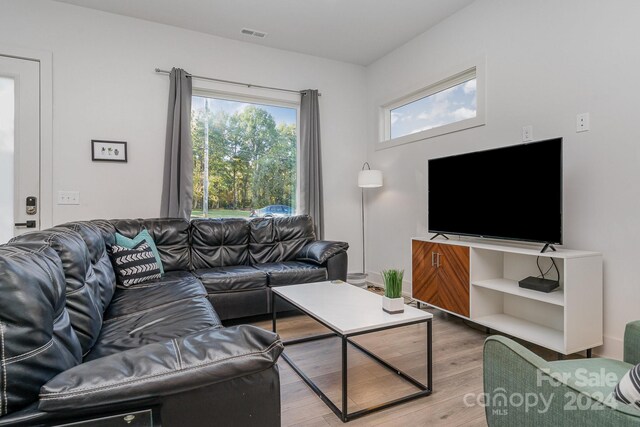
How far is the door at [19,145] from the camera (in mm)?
3036

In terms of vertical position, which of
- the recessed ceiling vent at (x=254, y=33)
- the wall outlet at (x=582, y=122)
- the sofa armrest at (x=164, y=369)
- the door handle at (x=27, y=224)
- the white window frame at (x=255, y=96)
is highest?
the recessed ceiling vent at (x=254, y=33)

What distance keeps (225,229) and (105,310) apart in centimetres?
159

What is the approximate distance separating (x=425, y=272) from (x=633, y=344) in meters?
1.89

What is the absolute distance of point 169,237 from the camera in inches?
129

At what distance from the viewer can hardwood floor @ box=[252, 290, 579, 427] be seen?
5.63 feet

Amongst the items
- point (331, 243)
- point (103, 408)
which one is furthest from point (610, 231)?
point (103, 408)

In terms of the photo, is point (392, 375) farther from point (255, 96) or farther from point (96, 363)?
point (255, 96)

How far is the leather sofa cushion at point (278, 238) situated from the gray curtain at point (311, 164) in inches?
14.1

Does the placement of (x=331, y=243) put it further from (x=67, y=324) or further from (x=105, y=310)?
(x=67, y=324)

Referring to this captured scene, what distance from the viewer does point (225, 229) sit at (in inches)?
139

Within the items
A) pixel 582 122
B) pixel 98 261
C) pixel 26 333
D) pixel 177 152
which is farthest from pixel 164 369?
pixel 177 152

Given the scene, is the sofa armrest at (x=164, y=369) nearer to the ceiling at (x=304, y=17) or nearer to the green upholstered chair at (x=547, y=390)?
the green upholstered chair at (x=547, y=390)

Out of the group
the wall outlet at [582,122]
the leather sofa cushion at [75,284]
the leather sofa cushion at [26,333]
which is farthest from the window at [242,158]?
the leather sofa cushion at [26,333]

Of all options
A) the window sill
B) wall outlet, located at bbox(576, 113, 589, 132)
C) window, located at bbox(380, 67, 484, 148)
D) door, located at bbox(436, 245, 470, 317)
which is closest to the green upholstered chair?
door, located at bbox(436, 245, 470, 317)
